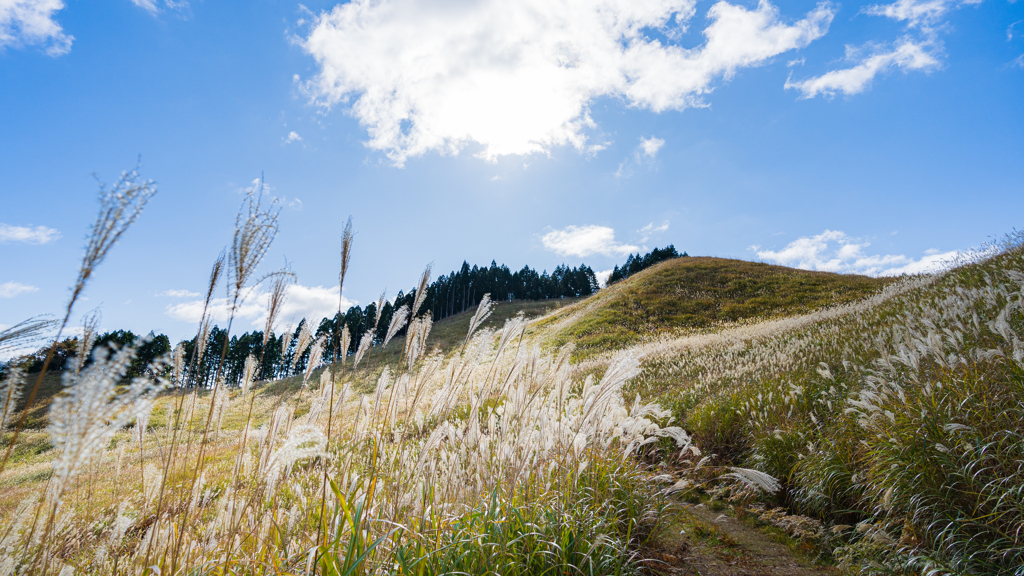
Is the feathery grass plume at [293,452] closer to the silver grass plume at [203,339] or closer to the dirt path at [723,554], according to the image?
the silver grass plume at [203,339]

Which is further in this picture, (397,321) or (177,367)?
(397,321)

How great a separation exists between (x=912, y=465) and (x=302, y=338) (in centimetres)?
488

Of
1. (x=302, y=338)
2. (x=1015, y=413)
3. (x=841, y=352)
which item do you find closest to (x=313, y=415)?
(x=302, y=338)

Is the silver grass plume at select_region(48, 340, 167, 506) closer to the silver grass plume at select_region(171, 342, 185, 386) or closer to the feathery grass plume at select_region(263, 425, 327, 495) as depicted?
the feathery grass plume at select_region(263, 425, 327, 495)

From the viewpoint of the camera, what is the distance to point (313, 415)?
2785 mm

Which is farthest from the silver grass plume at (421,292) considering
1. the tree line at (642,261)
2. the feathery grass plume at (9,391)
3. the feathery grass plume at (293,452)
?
the tree line at (642,261)

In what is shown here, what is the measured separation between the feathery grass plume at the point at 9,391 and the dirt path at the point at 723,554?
12.2 feet

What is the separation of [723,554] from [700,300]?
2849 cm

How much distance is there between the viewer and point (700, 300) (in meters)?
29.7

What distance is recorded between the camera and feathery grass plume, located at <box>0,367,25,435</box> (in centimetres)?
153

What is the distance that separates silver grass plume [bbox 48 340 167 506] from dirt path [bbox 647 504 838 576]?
3365 millimetres

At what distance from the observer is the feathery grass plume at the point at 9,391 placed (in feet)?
5.02

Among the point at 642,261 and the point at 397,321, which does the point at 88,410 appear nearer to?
the point at 397,321

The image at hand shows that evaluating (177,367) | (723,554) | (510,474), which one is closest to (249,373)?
(177,367)
